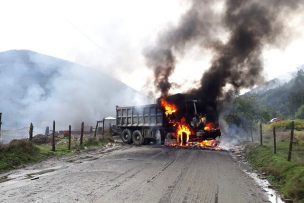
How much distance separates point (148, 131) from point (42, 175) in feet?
51.0

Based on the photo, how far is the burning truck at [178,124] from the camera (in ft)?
83.7

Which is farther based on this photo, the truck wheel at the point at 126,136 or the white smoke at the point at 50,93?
the white smoke at the point at 50,93

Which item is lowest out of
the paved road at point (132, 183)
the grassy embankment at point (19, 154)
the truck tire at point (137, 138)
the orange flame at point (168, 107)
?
the paved road at point (132, 183)

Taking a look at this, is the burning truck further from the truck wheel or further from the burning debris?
the truck wheel

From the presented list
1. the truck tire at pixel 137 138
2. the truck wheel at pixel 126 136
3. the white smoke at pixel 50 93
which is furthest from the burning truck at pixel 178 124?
the white smoke at pixel 50 93

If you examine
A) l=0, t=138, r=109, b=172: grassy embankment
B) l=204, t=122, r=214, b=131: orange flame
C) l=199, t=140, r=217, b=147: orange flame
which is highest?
l=204, t=122, r=214, b=131: orange flame

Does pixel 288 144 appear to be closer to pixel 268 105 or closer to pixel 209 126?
pixel 209 126

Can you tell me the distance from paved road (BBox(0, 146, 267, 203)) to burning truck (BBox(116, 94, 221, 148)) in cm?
999

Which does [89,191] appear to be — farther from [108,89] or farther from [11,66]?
[108,89]

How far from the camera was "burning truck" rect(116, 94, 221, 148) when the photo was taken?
83.7 feet

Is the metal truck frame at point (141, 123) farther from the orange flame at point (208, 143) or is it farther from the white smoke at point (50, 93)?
the white smoke at point (50, 93)

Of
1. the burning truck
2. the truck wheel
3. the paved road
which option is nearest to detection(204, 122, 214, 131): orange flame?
the burning truck

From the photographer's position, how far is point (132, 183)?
10.6 m

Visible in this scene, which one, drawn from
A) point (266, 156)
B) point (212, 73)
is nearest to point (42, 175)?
point (266, 156)
